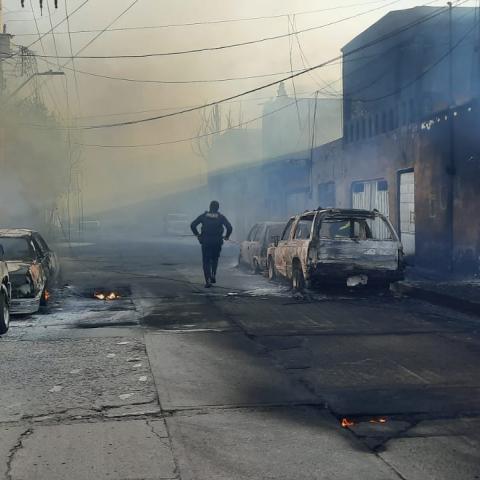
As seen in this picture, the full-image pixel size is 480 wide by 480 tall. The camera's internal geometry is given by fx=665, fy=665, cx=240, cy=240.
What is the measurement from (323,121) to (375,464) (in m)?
55.6

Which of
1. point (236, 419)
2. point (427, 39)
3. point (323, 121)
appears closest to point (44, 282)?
point (236, 419)

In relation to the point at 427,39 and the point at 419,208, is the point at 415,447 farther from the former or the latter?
the point at 427,39

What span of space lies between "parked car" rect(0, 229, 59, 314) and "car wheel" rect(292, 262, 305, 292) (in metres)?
4.69

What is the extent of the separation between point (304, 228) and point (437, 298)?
10.3 ft

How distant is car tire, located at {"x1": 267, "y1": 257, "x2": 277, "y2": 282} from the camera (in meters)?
15.3

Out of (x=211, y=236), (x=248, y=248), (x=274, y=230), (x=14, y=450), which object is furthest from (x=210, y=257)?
(x=14, y=450)

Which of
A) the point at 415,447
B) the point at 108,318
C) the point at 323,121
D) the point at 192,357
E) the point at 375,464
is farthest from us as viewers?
the point at 323,121

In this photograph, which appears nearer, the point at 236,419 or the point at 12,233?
the point at 236,419

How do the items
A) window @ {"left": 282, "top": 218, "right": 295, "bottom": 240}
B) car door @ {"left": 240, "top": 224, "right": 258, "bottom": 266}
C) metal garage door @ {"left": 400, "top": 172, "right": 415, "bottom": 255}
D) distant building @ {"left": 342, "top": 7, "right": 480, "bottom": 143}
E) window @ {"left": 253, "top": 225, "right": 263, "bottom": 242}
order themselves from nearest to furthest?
window @ {"left": 282, "top": 218, "right": 295, "bottom": 240}
window @ {"left": 253, "top": 225, "right": 263, "bottom": 242}
car door @ {"left": 240, "top": 224, "right": 258, "bottom": 266}
metal garage door @ {"left": 400, "top": 172, "right": 415, "bottom": 255}
distant building @ {"left": 342, "top": 7, "right": 480, "bottom": 143}

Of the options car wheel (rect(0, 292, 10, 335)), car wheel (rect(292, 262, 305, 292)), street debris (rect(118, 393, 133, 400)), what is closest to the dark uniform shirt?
car wheel (rect(292, 262, 305, 292))

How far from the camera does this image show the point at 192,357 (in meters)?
7.32

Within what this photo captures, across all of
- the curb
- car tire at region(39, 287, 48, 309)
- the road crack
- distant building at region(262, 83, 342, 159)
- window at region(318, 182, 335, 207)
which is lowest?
the curb

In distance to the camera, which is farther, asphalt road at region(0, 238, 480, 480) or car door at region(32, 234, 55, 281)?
car door at region(32, 234, 55, 281)

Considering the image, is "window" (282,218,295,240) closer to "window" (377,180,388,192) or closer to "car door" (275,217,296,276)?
"car door" (275,217,296,276)
